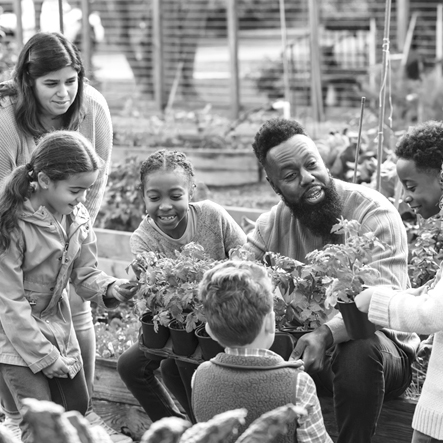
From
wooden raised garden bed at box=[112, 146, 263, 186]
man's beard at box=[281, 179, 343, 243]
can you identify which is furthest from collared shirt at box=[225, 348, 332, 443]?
wooden raised garden bed at box=[112, 146, 263, 186]

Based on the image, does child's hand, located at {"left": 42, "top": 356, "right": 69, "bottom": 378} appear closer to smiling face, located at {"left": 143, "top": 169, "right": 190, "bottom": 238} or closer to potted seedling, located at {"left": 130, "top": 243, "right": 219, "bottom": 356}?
potted seedling, located at {"left": 130, "top": 243, "right": 219, "bottom": 356}

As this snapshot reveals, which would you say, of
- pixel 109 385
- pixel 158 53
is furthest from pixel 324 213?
pixel 158 53

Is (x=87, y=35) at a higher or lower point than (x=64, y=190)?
higher

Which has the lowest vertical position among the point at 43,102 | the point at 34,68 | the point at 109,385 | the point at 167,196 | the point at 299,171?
the point at 109,385

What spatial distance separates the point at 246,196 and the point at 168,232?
12.6 feet

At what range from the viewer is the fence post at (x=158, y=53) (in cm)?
1148

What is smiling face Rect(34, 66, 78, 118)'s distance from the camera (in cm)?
390

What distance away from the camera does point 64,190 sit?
3.47m

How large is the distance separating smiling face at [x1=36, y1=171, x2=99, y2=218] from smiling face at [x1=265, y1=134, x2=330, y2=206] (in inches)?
30.3

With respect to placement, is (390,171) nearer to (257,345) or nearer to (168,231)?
(168,231)

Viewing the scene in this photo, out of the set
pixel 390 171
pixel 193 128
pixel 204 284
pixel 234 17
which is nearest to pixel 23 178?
pixel 204 284

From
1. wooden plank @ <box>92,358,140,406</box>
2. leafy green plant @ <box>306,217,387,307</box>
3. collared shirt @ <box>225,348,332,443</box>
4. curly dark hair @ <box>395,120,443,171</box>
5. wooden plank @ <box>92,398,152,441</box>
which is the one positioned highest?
curly dark hair @ <box>395,120,443,171</box>

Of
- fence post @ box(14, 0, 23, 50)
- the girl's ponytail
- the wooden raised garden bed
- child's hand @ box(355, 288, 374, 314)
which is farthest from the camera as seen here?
fence post @ box(14, 0, 23, 50)

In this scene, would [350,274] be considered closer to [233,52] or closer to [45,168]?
[45,168]
